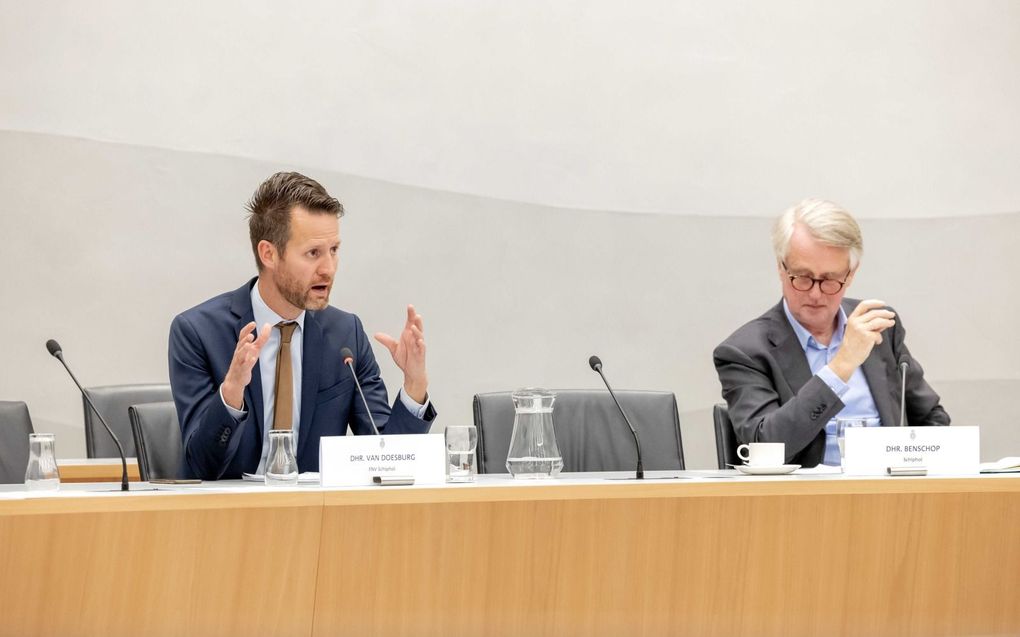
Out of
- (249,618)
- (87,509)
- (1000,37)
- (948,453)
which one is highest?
(1000,37)

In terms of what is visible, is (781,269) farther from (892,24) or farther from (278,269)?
(892,24)

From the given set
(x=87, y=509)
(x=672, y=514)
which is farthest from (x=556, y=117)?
(x=87, y=509)

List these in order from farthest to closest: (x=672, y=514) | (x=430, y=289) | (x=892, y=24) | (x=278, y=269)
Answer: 1. (x=892, y=24)
2. (x=430, y=289)
3. (x=278, y=269)
4. (x=672, y=514)

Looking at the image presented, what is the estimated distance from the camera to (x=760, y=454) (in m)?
2.25

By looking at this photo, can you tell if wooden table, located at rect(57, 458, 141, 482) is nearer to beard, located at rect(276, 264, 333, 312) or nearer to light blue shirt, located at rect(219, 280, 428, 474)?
light blue shirt, located at rect(219, 280, 428, 474)

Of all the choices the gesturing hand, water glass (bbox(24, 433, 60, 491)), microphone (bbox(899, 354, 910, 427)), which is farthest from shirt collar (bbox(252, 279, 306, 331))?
microphone (bbox(899, 354, 910, 427))

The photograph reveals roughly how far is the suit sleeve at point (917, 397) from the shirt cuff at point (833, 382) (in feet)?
1.34

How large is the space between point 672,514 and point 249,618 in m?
0.66

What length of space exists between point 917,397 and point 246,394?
1699 mm

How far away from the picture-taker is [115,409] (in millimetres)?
3268

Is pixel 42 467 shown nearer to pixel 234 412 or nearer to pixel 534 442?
pixel 234 412

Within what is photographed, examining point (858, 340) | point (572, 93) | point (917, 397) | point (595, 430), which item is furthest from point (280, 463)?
point (572, 93)

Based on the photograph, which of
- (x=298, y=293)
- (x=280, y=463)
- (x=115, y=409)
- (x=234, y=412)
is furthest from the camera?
(x=115, y=409)

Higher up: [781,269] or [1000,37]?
[1000,37]
